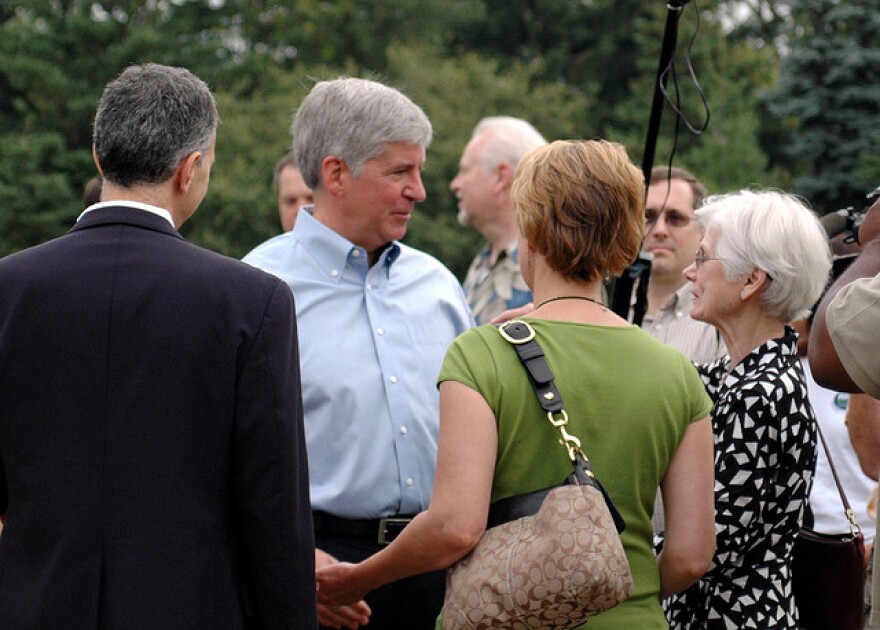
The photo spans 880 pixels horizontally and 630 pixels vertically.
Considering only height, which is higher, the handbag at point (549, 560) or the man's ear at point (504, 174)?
the man's ear at point (504, 174)

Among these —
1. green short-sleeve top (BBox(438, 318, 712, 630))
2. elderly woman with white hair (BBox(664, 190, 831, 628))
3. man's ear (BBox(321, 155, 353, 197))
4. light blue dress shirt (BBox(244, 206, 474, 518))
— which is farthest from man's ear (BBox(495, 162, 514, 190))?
green short-sleeve top (BBox(438, 318, 712, 630))

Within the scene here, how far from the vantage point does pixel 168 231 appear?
2824 mm

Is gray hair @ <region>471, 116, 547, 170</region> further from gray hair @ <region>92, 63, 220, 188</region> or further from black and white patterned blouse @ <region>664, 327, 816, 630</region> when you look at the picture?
gray hair @ <region>92, 63, 220, 188</region>

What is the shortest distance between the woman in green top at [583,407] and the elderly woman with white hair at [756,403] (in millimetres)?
315

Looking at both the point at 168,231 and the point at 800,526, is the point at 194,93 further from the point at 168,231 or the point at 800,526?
the point at 800,526

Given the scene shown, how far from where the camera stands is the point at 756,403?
3326 millimetres

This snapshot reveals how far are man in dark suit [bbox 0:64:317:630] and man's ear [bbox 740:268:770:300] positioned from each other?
1.36 metres

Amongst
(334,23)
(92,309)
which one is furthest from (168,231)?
(334,23)

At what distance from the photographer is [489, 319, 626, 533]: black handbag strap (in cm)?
279

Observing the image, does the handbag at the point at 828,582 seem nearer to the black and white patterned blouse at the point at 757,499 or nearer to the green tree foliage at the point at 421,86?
the black and white patterned blouse at the point at 757,499

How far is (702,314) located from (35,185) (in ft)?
77.0

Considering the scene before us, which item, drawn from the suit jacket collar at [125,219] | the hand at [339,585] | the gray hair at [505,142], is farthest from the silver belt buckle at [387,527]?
the gray hair at [505,142]

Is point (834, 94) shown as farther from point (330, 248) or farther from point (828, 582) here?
point (828, 582)

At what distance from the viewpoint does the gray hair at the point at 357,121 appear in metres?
4.06
